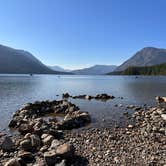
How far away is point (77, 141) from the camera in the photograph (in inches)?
725

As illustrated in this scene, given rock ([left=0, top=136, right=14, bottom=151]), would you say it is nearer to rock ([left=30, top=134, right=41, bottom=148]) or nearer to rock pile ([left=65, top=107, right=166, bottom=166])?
rock ([left=30, top=134, right=41, bottom=148])

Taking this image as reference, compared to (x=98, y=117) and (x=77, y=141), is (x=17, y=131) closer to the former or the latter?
(x=77, y=141)

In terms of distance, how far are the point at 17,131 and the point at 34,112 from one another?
1049 centimetres

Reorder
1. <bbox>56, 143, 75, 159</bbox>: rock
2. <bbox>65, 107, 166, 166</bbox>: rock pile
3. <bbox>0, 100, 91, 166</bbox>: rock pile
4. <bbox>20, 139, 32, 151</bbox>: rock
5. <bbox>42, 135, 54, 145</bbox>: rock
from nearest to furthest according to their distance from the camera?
1. <bbox>65, 107, 166, 166</bbox>: rock pile
2. <bbox>0, 100, 91, 166</bbox>: rock pile
3. <bbox>56, 143, 75, 159</bbox>: rock
4. <bbox>20, 139, 32, 151</bbox>: rock
5. <bbox>42, 135, 54, 145</bbox>: rock

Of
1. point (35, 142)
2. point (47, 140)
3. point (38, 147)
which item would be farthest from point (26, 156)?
point (47, 140)

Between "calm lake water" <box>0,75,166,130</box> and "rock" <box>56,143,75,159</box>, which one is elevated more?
"rock" <box>56,143,75,159</box>

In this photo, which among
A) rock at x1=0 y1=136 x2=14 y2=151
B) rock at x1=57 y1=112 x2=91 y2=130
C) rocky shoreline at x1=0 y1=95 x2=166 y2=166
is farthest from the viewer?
rock at x1=57 y1=112 x2=91 y2=130

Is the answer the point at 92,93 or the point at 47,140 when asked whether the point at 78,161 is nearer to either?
the point at 47,140

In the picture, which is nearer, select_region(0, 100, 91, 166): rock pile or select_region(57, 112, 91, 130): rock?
select_region(0, 100, 91, 166): rock pile

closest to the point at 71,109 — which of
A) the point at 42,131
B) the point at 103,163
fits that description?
the point at 42,131

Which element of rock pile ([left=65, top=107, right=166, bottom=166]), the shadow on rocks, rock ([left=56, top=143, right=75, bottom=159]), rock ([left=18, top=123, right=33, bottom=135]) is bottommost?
rock ([left=18, top=123, right=33, bottom=135])

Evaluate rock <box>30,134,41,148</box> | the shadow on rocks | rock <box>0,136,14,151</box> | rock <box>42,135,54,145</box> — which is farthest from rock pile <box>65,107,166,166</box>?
rock <box>0,136,14,151</box>

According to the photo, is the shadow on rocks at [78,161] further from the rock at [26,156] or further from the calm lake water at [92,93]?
the calm lake water at [92,93]

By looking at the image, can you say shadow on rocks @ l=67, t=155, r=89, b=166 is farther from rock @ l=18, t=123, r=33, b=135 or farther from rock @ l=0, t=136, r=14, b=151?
rock @ l=18, t=123, r=33, b=135
